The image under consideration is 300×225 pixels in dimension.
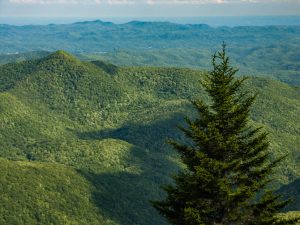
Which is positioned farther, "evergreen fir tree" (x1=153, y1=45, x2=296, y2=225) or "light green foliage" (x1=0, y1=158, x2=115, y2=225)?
"light green foliage" (x1=0, y1=158, x2=115, y2=225)

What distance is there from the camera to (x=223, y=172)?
110 feet

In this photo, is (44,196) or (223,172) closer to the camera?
(223,172)

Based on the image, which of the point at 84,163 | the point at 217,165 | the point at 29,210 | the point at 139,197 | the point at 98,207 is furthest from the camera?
the point at 84,163

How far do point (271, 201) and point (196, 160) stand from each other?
595 cm

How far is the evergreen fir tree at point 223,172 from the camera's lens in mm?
32469

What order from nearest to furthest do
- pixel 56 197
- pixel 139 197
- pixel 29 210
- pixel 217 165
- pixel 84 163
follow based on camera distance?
1. pixel 217 165
2. pixel 29 210
3. pixel 56 197
4. pixel 139 197
5. pixel 84 163

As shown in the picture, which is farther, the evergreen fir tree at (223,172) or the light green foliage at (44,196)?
the light green foliage at (44,196)

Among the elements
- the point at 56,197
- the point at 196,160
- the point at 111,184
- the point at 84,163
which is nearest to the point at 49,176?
the point at 56,197

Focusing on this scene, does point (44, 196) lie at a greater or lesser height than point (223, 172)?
lesser

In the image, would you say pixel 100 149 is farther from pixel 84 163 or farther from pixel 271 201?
pixel 271 201

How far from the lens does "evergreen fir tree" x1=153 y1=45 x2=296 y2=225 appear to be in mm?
32469

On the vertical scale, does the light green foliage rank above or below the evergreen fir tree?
below

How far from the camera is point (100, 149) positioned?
200m

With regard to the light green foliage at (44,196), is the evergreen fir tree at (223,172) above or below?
above
